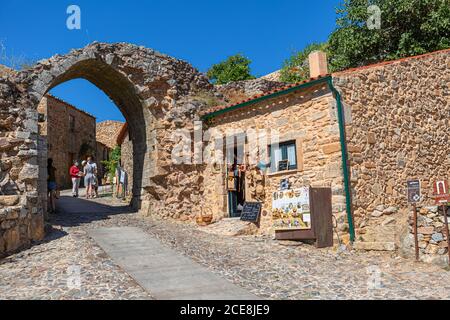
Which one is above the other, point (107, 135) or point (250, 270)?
point (107, 135)

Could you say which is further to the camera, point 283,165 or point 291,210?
point 283,165

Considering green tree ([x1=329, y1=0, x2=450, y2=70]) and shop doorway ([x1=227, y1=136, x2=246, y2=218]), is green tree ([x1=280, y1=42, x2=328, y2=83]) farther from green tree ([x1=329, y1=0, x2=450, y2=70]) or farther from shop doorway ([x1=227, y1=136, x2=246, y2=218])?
shop doorway ([x1=227, y1=136, x2=246, y2=218])

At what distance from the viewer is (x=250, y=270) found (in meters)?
6.15

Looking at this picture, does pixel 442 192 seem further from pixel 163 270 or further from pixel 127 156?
pixel 127 156

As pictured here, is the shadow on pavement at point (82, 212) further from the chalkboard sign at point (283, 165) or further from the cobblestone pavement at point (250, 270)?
the chalkboard sign at point (283, 165)

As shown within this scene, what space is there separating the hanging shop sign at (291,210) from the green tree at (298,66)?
1087 cm

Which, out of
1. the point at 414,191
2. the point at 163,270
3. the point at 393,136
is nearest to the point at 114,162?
the point at 393,136

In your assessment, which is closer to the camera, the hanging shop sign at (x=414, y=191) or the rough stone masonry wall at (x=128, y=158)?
the hanging shop sign at (x=414, y=191)

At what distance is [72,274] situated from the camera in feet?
18.1

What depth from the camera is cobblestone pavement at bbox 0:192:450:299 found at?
4988 millimetres

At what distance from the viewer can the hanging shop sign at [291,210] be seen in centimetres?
816

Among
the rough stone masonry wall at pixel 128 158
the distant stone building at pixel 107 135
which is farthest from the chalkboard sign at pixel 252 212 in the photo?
the distant stone building at pixel 107 135

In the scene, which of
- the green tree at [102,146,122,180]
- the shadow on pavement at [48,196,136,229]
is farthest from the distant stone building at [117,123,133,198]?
the shadow on pavement at [48,196,136,229]

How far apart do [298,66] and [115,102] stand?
1215cm
